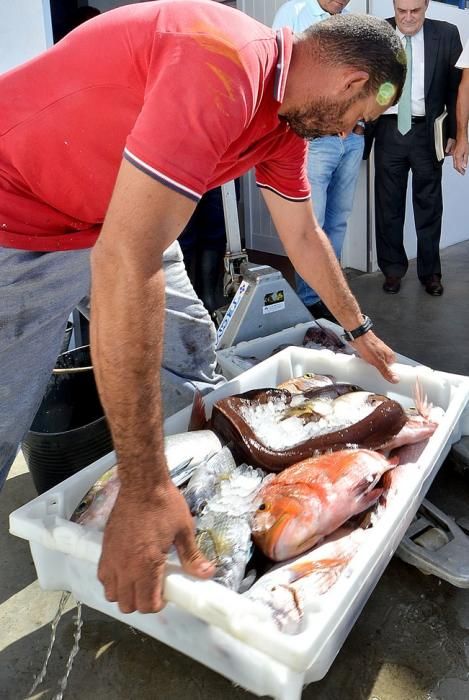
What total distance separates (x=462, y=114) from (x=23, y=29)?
3323mm

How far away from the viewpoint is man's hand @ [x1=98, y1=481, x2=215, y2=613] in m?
1.29

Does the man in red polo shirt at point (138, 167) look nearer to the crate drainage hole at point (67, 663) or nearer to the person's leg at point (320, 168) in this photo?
the crate drainage hole at point (67, 663)

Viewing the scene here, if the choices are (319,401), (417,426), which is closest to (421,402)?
(417,426)

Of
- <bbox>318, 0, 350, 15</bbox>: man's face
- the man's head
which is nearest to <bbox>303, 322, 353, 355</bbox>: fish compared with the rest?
the man's head

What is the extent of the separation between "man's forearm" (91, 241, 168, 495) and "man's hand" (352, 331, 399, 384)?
1.33 metres

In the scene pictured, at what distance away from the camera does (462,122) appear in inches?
195

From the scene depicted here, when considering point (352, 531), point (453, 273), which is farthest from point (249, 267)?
point (453, 273)

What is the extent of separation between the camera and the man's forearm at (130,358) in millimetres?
1280

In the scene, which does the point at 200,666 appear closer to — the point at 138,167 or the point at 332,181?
the point at 138,167

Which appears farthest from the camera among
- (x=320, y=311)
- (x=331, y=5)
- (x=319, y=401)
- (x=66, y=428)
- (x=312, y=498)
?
(x=320, y=311)

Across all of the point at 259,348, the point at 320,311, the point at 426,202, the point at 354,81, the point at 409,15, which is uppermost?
the point at 354,81

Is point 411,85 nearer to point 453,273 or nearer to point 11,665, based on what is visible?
point 453,273

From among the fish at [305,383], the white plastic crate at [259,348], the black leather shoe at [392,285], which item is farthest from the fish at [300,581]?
the black leather shoe at [392,285]

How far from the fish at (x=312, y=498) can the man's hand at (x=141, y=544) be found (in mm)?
332
